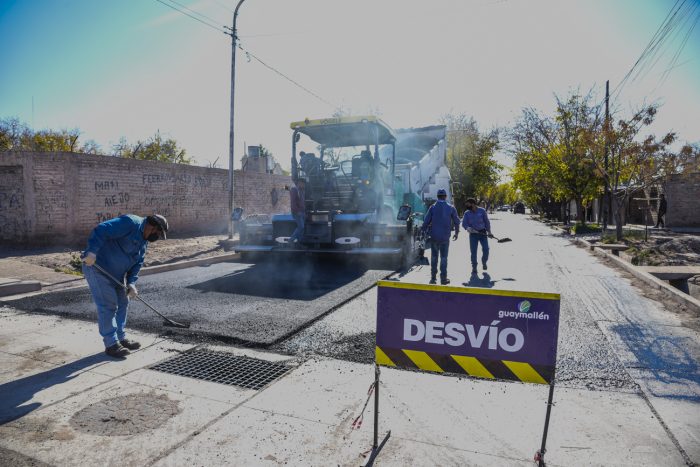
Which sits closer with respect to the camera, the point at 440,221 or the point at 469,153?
the point at 440,221

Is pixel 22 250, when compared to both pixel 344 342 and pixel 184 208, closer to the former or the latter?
pixel 184 208

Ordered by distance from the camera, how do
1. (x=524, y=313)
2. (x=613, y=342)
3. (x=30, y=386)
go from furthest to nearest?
1. (x=613, y=342)
2. (x=30, y=386)
3. (x=524, y=313)

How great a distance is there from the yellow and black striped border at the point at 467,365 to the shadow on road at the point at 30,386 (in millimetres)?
2735

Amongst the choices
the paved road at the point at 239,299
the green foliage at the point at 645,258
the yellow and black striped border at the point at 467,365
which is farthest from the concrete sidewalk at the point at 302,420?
the green foliage at the point at 645,258

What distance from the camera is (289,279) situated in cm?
836

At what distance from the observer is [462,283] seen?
8.10 m

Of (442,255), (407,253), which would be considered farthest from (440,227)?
(407,253)

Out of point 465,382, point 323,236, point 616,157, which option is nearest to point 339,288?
point 323,236

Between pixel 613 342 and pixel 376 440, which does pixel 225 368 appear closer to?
pixel 376 440

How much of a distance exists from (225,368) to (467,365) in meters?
2.40

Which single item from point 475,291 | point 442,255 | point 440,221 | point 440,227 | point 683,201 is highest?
point 683,201

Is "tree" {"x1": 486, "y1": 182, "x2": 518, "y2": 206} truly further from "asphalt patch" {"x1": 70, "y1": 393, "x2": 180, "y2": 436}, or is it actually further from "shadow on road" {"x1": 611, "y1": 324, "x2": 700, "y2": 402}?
"asphalt patch" {"x1": 70, "y1": 393, "x2": 180, "y2": 436}

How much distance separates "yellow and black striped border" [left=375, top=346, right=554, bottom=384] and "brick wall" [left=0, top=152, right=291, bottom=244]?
12.0 m

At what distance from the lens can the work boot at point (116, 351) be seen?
4.20 metres
